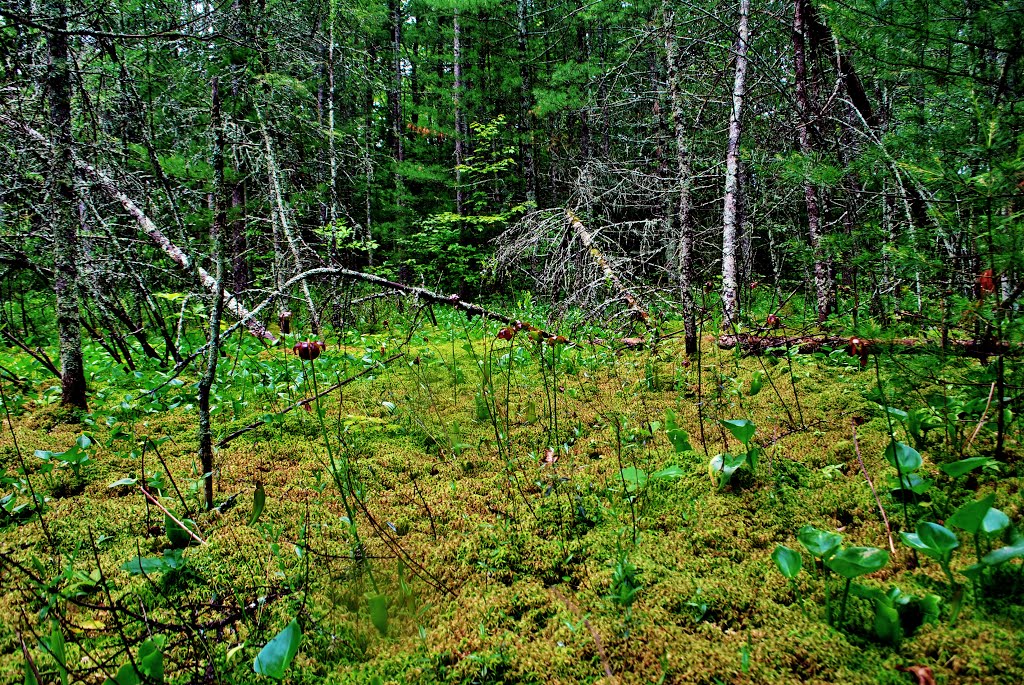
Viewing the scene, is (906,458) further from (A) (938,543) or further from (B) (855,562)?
(B) (855,562)

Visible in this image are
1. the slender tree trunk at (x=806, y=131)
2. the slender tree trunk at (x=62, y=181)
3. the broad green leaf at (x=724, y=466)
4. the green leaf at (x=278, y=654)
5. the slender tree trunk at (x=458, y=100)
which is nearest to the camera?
the green leaf at (x=278, y=654)

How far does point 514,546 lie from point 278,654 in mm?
866

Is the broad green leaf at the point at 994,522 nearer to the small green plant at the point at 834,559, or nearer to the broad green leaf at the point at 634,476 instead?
the small green plant at the point at 834,559

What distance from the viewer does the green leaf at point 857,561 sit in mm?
1198

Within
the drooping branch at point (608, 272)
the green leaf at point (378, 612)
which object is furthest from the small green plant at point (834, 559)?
the drooping branch at point (608, 272)

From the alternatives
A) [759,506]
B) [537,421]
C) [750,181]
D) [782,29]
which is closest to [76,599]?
[537,421]

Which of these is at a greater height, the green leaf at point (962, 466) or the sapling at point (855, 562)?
the green leaf at point (962, 466)

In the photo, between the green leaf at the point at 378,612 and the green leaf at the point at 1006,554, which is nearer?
the green leaf at the point at 1006,554

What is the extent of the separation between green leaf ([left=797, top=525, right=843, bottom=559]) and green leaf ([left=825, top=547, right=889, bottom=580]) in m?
0.06

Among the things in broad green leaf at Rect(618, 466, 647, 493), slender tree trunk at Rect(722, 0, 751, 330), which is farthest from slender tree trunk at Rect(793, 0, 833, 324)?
broad green leaf at Rect(618, 466, 647, 493)

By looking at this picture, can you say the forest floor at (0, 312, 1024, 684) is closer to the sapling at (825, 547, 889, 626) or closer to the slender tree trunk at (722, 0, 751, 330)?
the sapling at (825, 547, 889, 626)

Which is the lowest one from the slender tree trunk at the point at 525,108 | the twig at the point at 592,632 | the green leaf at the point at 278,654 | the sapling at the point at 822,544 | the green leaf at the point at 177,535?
the twig at the point at 592,632

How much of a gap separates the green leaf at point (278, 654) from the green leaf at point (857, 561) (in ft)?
4.34

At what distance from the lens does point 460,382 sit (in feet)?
13.0
